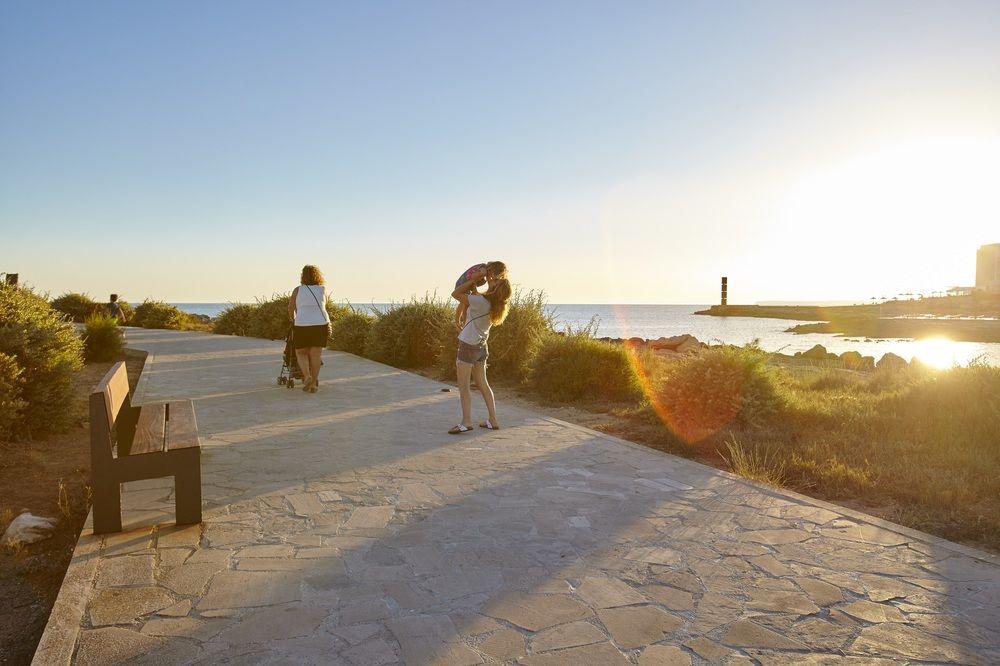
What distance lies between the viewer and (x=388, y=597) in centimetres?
338

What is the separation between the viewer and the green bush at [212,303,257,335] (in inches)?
1022

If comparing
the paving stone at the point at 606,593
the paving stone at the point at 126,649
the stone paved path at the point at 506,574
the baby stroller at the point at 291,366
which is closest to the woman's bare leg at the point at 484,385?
the stone paved path at the point at 506,574

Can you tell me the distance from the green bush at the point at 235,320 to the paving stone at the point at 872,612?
82.1 feet

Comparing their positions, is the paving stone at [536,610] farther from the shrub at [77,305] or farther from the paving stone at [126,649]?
the shrub at [77,305]

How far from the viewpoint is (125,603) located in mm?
3295

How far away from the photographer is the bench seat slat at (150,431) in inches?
170

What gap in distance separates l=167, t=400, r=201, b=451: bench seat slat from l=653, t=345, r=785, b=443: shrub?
17.7 ft

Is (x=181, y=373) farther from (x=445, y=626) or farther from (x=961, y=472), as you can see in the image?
(x=961, y=472)

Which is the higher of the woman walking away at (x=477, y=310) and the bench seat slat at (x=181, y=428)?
the woman walking away at (x=477, y=310)

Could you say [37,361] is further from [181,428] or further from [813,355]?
[813,355]

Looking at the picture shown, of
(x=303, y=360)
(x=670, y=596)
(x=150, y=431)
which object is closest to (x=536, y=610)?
(x=670, y=596)

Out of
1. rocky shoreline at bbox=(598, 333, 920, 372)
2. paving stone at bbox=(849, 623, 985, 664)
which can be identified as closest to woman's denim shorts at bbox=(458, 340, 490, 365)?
paving stone at bbox=(849, 623, 985, 664)

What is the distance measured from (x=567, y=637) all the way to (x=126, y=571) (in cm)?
249

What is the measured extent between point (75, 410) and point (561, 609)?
7102mm
